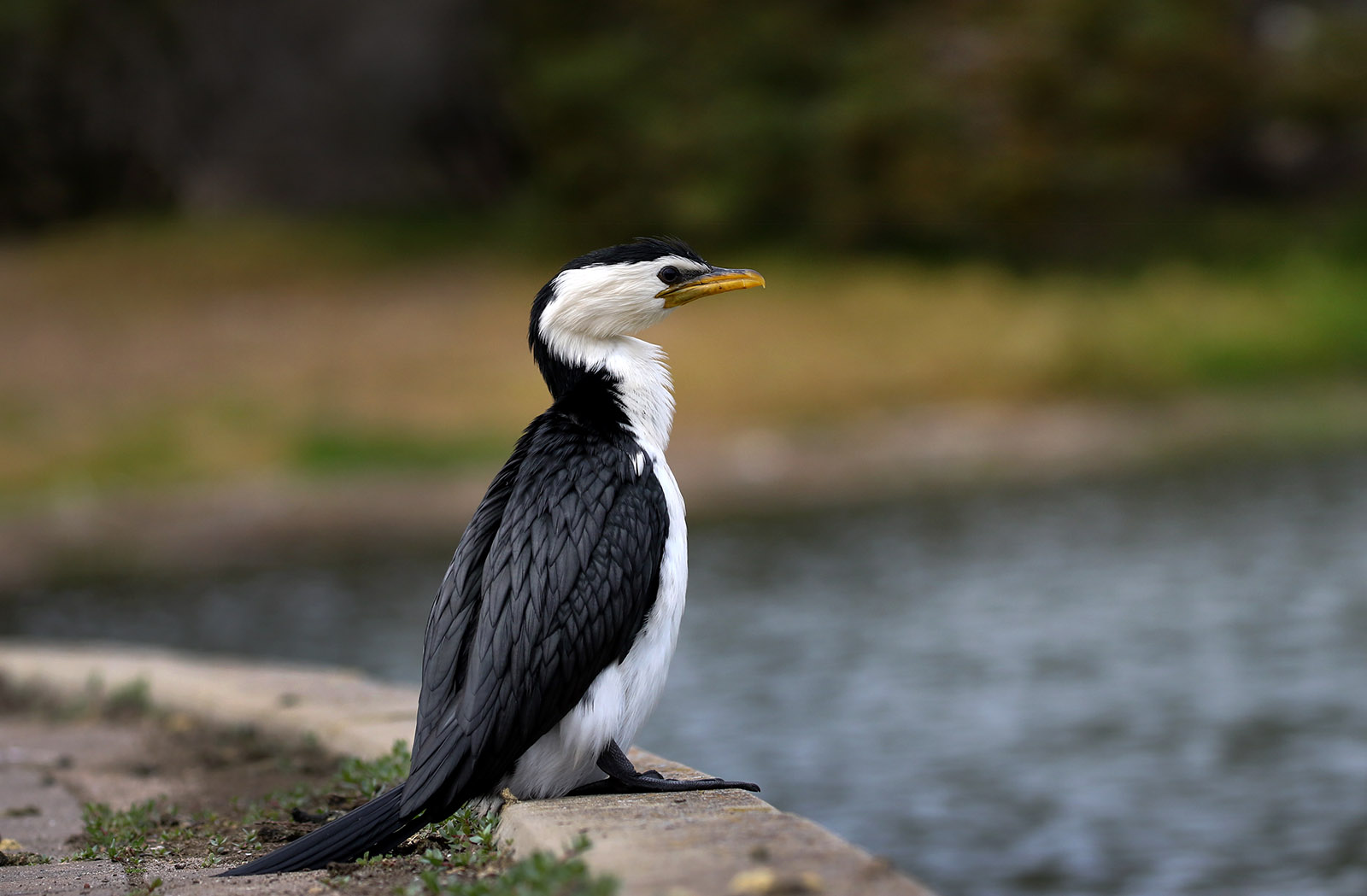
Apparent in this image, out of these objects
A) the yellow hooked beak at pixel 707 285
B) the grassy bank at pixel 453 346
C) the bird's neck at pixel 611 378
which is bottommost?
the bird's neck at pixel 611 378

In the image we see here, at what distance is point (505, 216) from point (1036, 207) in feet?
29.9

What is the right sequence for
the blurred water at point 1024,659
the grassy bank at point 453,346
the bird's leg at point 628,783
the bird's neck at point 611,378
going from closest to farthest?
1. the bird's leg at point 628,783
2. the bird's neck at point 611,378
3. the blurred water at point 1024,659
4. the grassy bank at point 453,346

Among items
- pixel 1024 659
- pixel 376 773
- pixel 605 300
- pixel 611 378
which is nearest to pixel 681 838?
pixel 611 378

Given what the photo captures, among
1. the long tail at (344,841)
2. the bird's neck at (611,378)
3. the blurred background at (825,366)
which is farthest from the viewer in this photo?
the blurred background at (825,366)

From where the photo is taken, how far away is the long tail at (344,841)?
3.74 metres

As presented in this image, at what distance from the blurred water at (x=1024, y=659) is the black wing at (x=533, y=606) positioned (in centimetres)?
330

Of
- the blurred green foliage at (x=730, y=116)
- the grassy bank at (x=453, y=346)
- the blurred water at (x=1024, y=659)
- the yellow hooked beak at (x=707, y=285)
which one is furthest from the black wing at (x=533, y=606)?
the blurred green foliage at (x=730, y=116)

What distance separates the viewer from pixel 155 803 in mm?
5117

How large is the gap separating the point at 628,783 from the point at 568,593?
0.53 metres

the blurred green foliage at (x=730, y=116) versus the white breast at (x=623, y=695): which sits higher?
the blurred green foliage at (x=730, y=116)

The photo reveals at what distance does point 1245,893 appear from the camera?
653cm

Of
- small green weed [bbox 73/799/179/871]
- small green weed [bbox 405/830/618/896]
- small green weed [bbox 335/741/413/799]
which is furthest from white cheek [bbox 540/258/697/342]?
small green weed [bbox 73/799/179/871]

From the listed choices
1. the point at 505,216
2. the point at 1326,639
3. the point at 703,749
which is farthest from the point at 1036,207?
the point at 703,749

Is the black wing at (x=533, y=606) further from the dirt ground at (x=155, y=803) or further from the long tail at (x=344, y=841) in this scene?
the dirt ground at (x=155, y=803)
